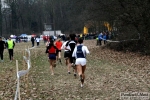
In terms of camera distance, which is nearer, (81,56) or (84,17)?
(81,56)

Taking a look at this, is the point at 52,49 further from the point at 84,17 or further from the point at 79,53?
the point at 84,17

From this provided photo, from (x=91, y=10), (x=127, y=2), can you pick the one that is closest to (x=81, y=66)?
(x=127, y=2)

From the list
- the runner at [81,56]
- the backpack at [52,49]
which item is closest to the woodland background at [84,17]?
the backpack at [52,49]

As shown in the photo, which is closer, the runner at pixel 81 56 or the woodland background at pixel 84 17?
the runner at pixel 81 56

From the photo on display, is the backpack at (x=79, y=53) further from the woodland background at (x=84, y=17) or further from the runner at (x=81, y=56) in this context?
the woodland background at (x=84, y=17)

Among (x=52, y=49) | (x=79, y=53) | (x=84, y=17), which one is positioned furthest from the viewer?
(x=84, y=17)

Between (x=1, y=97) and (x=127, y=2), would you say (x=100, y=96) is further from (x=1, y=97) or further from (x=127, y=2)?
(x=127, y=2)

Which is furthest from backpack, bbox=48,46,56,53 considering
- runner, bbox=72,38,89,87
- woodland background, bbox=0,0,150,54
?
woodland background, bbox=0,0,150,54

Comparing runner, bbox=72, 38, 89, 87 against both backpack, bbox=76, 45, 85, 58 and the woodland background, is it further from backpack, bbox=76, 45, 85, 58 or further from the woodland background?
the woodland background

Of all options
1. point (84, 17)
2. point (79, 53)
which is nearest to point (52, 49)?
point (79, 53)

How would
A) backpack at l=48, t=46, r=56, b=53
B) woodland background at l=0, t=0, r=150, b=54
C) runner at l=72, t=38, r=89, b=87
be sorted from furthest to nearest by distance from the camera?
woodland background at l=0, t=0, r=150, b=54 < backpack at l=48, t=46, r=56, b=53 < runner at l=72, t=38, r=89, b=87

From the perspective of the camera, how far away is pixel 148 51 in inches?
992

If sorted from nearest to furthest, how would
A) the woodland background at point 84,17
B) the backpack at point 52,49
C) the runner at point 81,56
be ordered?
1. the runner at point 81,56
2. the backpack at point 52,49
3. the woodland background at point 84,17

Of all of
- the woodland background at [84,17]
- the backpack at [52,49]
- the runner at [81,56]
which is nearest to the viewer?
the runner at [81,56]
